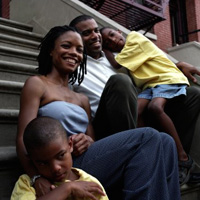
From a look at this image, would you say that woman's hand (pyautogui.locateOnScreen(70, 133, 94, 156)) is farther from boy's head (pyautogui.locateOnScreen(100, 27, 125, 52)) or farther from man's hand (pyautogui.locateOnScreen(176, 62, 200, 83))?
man's hand (pyautogui.locateOnScreen(176, 62, 200, 83))

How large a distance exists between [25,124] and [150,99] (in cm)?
140

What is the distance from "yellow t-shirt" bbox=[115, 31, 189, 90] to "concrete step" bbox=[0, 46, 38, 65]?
124 centimetres

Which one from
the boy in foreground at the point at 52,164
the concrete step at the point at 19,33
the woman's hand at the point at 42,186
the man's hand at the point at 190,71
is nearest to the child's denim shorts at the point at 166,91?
the man's hand at the point at 190,71

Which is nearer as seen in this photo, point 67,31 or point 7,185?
point 7,185

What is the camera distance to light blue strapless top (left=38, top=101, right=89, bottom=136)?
176 centimetres

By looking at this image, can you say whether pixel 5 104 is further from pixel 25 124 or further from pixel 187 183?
pixel 187 183

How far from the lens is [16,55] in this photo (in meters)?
3.45

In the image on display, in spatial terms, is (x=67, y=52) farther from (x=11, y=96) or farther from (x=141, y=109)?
(x=141, y=109)

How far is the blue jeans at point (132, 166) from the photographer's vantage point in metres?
1.52

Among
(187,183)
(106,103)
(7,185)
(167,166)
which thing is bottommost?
(187,183)

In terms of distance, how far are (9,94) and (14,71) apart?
0.50 metres

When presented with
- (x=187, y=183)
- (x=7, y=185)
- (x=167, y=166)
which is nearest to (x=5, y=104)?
(x=7, y=185)

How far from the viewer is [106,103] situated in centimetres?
194

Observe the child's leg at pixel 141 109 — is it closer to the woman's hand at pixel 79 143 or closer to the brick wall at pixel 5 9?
the woman's hand at pixel 79 143
